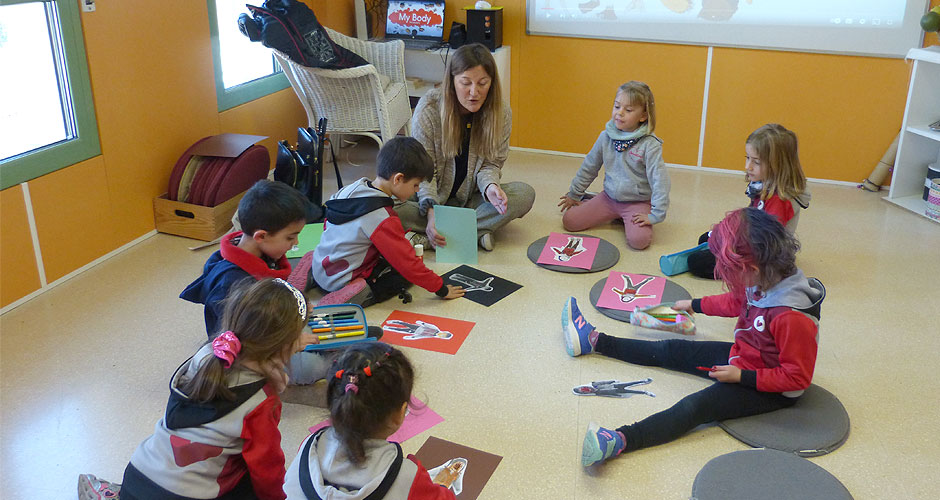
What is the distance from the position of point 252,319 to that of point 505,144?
2.03 m

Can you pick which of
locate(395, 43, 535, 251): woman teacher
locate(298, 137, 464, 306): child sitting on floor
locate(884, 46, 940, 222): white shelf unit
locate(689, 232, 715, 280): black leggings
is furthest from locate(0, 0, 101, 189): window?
locate(884, 46, 940, 222): white shelf unit

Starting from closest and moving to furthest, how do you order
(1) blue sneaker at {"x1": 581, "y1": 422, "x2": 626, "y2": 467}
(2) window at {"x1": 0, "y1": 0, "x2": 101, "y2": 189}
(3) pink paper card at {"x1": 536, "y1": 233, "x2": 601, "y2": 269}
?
(1) blue sneaker at {"x1": 581, "y1": 422, "x2": 626, "y2": 467}
(2) window at {"x1": 0, "y1": 0, "x2": 101, "y2": 189}
(3) pink paper card at {"x1": 536, "y1": 233, "x2": 601, "y2": 269}

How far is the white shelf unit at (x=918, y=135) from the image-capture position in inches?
145

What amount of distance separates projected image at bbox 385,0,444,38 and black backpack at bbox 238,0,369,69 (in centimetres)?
88

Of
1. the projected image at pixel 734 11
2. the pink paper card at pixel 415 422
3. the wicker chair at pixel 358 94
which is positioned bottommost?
the pink paper card at pixel 415 422

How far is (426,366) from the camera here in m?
2.49

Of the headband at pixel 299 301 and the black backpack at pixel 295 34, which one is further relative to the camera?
the black backpack at pixel 295 34

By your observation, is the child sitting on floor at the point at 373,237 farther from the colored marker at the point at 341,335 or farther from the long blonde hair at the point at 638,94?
the long blonde hair at the point at 638,94

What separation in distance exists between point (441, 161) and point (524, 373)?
127 centimetres

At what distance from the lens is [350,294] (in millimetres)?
2734

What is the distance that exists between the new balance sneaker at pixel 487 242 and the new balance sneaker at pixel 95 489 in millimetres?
1855

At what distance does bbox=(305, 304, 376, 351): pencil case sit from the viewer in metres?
2.30

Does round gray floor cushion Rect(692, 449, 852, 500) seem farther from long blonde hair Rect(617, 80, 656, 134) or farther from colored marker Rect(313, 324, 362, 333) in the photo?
long blonde hair Rect(617, 80, 656, 134)

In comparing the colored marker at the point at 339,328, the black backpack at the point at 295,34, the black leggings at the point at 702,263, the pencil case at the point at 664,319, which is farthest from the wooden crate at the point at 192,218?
the black leggings at the point at 702,263
